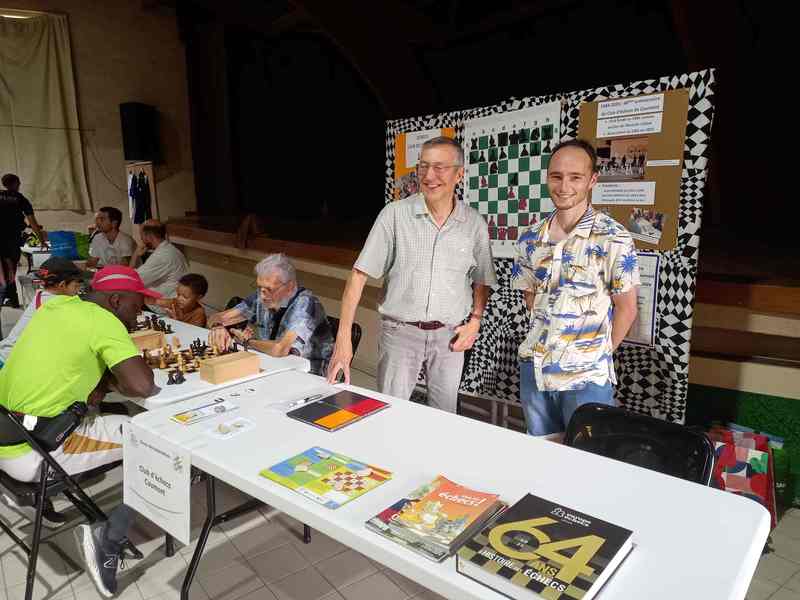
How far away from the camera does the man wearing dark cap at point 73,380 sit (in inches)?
69.7

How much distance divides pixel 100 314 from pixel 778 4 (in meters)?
4.99

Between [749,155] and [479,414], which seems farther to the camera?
[749,155]

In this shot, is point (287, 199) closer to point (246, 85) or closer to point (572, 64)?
point (246, 85)

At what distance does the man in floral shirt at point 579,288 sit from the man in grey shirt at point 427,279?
1.29 ft

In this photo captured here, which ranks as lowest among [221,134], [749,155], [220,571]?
[220,571]

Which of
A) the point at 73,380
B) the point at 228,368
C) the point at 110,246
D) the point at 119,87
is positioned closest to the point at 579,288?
the point at 228,368

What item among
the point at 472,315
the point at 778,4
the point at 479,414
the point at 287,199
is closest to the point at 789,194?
the point at 778,4

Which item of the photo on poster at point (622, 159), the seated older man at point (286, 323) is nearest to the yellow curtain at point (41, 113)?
the seated older man at point (286, 323)

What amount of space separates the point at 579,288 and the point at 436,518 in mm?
1002

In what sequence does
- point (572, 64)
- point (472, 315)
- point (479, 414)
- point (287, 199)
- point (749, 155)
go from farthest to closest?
point (287, 199), point (572, 64), point (749, 155), point (479, 414), point (472, 315)

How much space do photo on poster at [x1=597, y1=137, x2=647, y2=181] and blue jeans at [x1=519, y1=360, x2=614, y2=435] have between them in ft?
3.19

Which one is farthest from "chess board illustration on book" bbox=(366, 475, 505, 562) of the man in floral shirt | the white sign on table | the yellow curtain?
the yellow curtain

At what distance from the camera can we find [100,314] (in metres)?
1.82

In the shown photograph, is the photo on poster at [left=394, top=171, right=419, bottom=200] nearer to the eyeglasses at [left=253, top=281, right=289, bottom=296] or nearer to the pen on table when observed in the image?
the eyeglasses at [left=253, top=281, right=289, bottom=296]
